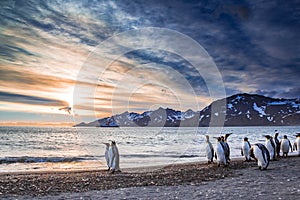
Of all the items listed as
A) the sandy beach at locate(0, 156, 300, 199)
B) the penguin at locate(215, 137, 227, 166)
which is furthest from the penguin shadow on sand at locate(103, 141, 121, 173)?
the penguin at locate(215, 137, 227, 166)

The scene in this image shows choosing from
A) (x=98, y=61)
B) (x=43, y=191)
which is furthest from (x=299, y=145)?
(x=43, y=191)

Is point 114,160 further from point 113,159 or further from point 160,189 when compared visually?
point 160,189

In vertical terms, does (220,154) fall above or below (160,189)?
above

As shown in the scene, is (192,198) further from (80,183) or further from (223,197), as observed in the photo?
(80,183)

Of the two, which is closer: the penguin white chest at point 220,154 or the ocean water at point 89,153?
the penguin white chest at point 220,154

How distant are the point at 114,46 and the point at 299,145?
16.2 metres

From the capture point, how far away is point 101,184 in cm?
1081

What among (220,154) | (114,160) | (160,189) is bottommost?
(160,189)

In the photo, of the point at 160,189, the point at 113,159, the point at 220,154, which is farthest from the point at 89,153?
the point at 160,189

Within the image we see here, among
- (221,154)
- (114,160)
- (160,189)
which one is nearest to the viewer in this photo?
(160,189)

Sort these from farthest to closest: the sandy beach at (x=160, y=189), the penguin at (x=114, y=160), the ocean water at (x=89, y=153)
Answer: the ocean water at (x=89, y=153) → the penguin at (x=114, y=160) → the sandy beach at (x=160, y=189)

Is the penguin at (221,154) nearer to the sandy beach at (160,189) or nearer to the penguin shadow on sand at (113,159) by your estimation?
the sandy beach at (160,189)

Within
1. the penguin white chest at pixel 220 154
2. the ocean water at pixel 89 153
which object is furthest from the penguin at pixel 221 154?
the ocean water at pixel 89 153

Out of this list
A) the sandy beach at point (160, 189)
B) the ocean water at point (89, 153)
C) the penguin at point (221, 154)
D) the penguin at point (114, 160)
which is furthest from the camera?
the ocean water at point (89, 153)
